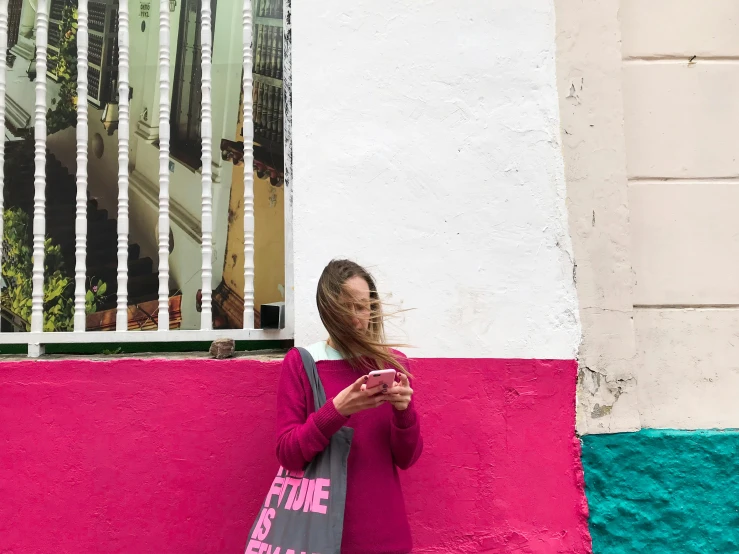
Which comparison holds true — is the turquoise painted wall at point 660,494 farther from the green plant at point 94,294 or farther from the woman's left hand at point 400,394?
the green plant at point 94,294

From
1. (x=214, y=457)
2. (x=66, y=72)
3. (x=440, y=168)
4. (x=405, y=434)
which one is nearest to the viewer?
(x=405, y=434)

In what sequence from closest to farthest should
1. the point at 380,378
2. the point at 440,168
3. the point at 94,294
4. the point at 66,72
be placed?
the point at 380,378 < the point at 440,168 < the point at 94,294 < the point at 66,72

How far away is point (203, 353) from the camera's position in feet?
9.04

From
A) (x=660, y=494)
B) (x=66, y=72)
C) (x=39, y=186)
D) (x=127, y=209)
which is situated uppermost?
(x=66, y=72)

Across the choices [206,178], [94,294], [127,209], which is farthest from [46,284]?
[206,178]

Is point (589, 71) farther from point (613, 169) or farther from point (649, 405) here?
point (649, 405)

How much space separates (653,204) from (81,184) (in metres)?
2.61

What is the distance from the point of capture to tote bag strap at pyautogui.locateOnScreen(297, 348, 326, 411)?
78.4 inches

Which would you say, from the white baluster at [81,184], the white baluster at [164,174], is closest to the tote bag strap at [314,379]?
the white baluster at [164,174]

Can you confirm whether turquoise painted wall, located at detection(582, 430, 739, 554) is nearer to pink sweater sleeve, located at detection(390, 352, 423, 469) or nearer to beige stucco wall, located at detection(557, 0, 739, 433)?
beige stucco wall, located at detection(557, 0, 739, 433)

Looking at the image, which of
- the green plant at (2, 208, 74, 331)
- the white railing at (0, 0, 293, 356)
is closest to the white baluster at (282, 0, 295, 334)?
the white railing at (0, 0, 293, 356)

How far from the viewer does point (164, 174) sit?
2.78 metres

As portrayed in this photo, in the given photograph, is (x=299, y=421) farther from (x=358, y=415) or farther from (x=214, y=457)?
(x=214, y=457)

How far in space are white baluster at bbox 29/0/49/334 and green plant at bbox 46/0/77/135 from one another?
15.1 inches
